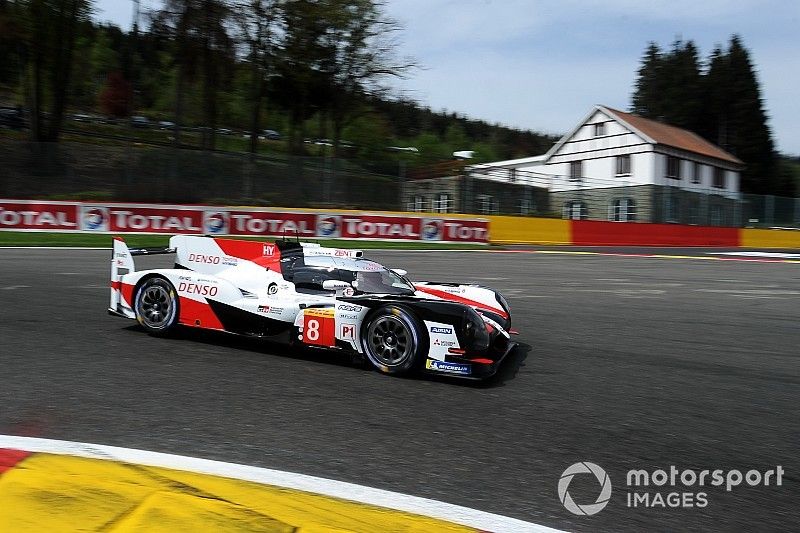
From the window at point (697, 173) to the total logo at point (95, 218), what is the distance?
4083cm

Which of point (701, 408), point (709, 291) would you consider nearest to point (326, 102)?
point (709, 291)

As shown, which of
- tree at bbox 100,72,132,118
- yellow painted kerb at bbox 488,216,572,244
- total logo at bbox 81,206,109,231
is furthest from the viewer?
tree at bbox 100,72,132,118

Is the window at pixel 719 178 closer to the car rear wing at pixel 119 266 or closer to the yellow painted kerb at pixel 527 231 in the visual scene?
the yellow painted kerb at pixel 527 231

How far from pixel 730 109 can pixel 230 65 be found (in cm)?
6515

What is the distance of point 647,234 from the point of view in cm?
2727

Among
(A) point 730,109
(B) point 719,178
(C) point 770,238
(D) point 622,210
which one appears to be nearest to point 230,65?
(D) point 622,210

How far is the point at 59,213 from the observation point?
66.3 feet

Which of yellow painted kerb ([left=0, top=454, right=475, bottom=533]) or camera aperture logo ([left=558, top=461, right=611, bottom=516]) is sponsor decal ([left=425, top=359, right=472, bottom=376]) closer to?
camera aperture logo ([left=558, top=461, right=611, bottom=516])

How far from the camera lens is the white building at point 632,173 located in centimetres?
2880

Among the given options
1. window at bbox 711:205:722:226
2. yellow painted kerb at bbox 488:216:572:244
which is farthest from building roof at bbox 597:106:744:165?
yellow painted kerb at bbox 488:216:572:244

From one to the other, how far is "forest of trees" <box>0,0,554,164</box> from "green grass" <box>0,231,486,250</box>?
9043 millimetres

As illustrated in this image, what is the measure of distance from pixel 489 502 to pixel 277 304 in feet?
11.4

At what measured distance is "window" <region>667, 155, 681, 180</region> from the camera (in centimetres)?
4638

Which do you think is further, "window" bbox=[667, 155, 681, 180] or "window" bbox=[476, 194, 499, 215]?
"window" bbox=[667, 155, 681, 180]
